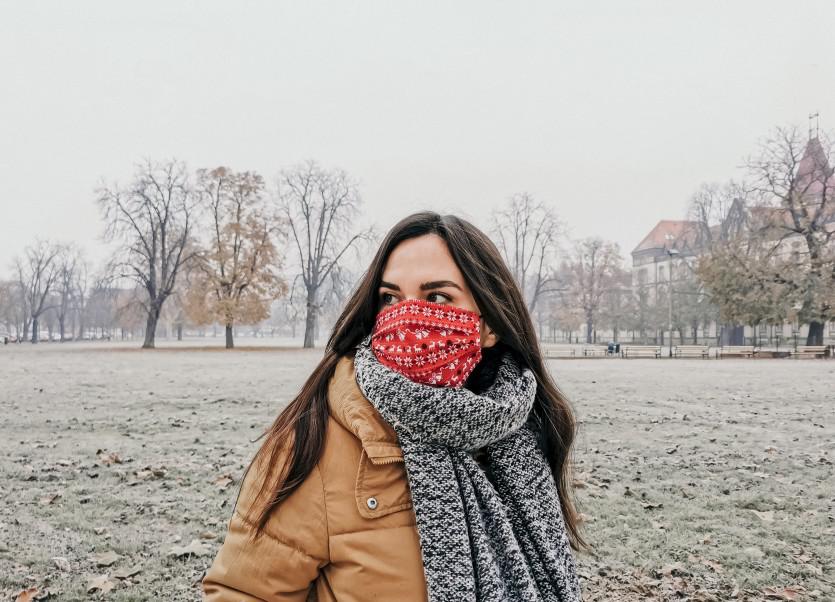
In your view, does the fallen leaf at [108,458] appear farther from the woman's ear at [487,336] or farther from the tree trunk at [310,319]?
the tree trunk at [310,319]

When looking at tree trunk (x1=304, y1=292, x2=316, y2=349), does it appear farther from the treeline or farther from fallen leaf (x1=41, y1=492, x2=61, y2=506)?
fallen leaf (x1=41, y1=492, x2=61, y2=506)

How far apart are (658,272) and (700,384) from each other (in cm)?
6933

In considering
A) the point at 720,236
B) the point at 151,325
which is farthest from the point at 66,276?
the point at 720,236

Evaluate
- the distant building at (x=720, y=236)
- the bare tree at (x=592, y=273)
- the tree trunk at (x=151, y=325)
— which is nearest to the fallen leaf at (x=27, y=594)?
the distant building at (x=720, y=236)

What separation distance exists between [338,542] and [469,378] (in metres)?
0.80

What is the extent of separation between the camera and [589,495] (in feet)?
19.3

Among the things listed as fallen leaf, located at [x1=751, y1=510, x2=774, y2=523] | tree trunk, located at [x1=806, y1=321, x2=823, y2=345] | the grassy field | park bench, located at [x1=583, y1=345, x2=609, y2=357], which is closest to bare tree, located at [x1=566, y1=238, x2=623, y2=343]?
park bench, located at [x1=583, y1=345, x2=609, y2=357]

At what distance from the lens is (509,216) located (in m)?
54.8

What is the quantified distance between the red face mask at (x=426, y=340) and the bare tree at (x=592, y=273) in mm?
62979

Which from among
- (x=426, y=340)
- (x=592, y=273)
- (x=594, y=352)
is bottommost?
(x=594, y=352)

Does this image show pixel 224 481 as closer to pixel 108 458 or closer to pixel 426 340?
pixel 108 458

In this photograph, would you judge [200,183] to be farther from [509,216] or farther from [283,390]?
[283,390]

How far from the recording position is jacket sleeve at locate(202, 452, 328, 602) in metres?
1.53

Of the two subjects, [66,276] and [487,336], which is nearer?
[487,336]
